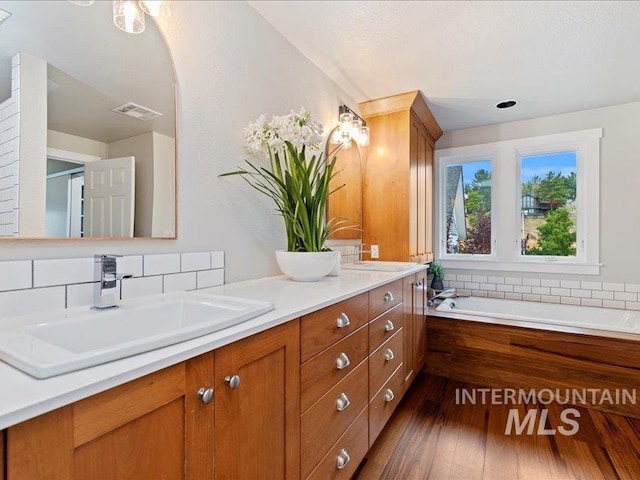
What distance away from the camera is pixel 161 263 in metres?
1.19

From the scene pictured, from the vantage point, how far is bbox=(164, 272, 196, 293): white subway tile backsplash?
122 centimetres

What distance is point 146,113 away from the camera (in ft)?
3.88

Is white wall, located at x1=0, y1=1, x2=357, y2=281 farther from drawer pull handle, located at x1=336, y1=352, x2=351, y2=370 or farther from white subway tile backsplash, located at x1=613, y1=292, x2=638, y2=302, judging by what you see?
white subway tile backsplash, located at x1=613, y1=292, x2=638, y2=302

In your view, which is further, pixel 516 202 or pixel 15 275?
pixel 516 202

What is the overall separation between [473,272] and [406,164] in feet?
5.04

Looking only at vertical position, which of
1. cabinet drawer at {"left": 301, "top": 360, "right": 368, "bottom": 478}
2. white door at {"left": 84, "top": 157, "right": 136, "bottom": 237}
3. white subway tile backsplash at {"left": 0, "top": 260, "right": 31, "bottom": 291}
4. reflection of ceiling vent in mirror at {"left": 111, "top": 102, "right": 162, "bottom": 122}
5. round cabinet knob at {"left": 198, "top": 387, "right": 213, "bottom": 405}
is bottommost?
cabinet drawer at {"left": 301, "top": 360, "right": 368, "bottom": 478}

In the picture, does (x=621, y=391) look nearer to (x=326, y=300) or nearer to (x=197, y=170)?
(x=326, y=300)

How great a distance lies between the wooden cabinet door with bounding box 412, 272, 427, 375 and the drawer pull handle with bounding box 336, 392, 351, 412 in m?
1.11

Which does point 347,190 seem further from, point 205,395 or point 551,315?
point 551,315

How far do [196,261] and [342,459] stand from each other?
98 cm

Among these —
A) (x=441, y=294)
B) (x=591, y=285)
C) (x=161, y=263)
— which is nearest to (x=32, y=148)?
(x=161, y=263)

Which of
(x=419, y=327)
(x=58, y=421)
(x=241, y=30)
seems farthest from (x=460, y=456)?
(x=241, y=30)

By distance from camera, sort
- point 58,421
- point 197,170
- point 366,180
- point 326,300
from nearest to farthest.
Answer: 1. point 58,421
2. point 326,300
3. point 197,170
4. point 366,180

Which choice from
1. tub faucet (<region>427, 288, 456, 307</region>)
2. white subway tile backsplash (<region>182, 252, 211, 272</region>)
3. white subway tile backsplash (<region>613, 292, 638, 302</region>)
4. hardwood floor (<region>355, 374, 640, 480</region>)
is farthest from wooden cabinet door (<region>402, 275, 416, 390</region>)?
white subway tile backsplash (<region>613, 292, 638, 302</region>)
